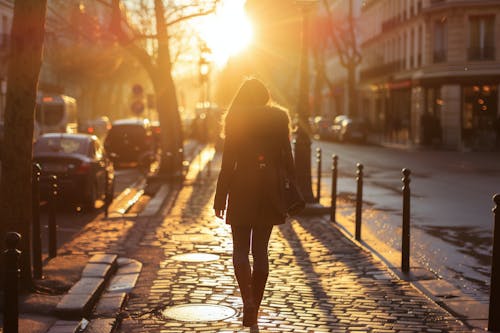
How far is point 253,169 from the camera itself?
7227 mm

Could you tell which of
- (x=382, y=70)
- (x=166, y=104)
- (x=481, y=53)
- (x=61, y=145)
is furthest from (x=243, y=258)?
(x=382, y=70)

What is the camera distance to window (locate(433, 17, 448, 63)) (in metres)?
53.1

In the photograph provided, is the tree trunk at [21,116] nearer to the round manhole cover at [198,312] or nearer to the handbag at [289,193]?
the round manhole cover at [198,312]

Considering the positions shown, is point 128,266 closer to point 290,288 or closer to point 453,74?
point 290,288

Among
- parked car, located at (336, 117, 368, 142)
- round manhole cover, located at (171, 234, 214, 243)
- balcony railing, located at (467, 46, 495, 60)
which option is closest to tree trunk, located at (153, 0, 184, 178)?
round manhole cover, located at (171, 234, 214, 243)

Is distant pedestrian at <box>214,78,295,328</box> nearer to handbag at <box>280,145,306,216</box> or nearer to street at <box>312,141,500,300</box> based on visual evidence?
handbag at <box>280,145,306,216</box>

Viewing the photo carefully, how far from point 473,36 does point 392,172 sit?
24853 millimetres

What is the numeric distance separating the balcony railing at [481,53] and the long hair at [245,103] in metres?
45.5

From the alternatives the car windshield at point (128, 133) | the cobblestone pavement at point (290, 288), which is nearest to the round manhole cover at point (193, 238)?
the cobblestone pavement at point (290, 288)

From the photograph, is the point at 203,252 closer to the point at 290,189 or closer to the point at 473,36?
the point at 290,189

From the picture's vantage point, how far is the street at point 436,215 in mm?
10688

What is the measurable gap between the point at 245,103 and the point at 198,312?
1.75 m

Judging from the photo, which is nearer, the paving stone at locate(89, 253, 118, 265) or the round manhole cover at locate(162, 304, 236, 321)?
the round manhole cover at locate(162, 304, 236, 321)

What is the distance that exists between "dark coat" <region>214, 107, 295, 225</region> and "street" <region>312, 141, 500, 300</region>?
97.2 inches
